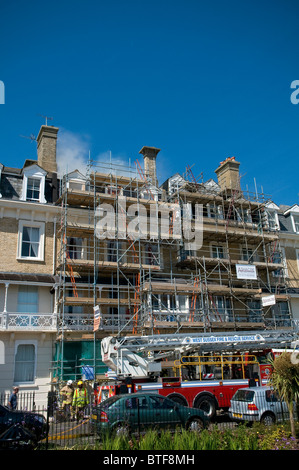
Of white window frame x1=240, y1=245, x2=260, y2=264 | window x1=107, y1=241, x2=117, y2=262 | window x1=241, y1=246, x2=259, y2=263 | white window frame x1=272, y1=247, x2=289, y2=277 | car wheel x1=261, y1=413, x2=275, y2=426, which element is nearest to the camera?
car wheel x1=261, y1=413, x2=275, y2=426

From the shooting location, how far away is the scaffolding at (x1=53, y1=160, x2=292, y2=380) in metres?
22.9

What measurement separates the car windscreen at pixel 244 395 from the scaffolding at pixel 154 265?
714 centimetres

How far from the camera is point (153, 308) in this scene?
24188 millimetres

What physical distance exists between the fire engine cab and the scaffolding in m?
3.55

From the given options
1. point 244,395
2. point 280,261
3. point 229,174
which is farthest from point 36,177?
point 280,261

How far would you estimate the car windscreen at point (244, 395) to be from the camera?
576 inches

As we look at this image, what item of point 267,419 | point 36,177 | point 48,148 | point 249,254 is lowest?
point 267,419

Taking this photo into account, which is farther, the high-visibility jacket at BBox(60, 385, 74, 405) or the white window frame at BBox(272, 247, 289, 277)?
the white window frame at BBox(272, 247, 289, 277)

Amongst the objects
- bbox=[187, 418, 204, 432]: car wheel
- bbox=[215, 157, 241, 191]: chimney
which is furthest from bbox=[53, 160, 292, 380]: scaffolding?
bbox=[187, 418, 204, 432]: car wheel

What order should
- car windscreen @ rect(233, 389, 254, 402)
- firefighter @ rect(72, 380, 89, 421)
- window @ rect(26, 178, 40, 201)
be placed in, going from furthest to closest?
1. window @ rect(26, 178, 40, 201)
2. firefighter @ rect(72, 380, 89, 421)
3. car windscreen @ rect(233, 389, 254, 402)

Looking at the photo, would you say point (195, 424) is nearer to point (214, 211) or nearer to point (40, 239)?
point (40, 239)

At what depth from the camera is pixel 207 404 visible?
16.3m

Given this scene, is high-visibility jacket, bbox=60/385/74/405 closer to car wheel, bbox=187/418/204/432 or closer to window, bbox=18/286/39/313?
window, bbox=18/286/39/313

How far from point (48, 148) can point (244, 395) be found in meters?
19.0
